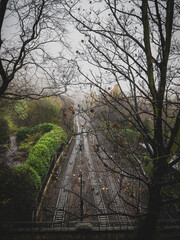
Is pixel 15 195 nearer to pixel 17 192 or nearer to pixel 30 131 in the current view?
pixel 17 192

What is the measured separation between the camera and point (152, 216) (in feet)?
8.11

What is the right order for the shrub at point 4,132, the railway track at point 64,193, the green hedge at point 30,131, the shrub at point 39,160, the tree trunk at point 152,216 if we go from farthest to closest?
1. the green hedge at point 30,131
2. the shrub at point 4,132
3. the shrub at point 39,160
4. the railway track at point 64,193
5. the tree trunk at point 152,216

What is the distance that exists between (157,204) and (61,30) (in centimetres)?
603

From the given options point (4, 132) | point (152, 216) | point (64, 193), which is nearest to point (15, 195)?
point (64, 193)

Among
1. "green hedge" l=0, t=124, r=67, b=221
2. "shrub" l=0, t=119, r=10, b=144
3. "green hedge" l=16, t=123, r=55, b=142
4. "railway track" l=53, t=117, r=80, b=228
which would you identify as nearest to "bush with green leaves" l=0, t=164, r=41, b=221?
"green hedge" l=0, t=124, r=67, b=221

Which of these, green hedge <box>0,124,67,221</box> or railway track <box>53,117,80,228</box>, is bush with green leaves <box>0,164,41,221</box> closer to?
green hedge <box>0,124,67,221</box>

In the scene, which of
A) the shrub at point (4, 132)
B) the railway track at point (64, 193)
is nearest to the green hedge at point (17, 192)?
the railway track at point (64, 193)

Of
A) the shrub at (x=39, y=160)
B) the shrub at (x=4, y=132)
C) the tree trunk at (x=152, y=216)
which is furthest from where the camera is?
the shrub at (x=4, y=132)

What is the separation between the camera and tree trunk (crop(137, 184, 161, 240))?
2395 millimetres

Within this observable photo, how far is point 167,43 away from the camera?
2.16 meters

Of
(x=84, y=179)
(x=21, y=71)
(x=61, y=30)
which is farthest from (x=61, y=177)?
(x=61, y=30)

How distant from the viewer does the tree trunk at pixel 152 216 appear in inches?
94.3

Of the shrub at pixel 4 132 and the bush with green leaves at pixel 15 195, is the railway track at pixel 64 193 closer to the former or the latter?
the bush with green leaves at pixel 15 195

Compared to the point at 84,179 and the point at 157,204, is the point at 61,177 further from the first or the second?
the point at 157,204
